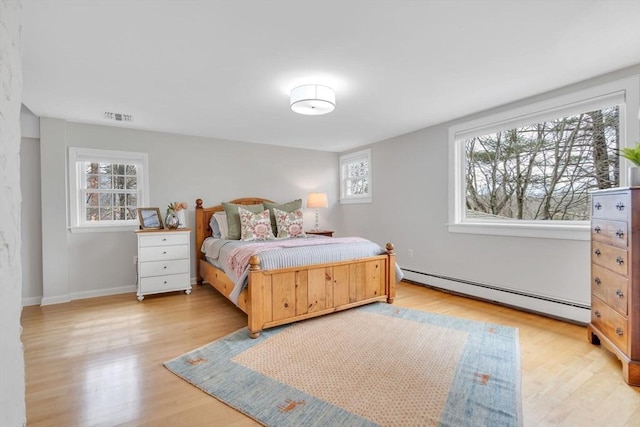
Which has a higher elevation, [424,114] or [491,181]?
[424,114]

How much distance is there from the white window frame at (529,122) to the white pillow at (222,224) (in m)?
2.90

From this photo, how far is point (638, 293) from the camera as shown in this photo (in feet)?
6.15

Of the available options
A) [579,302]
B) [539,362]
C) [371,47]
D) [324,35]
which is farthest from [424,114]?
[539,362]

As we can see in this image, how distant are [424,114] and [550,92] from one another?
118cm

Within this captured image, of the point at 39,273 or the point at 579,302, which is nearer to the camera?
the point at 579,302

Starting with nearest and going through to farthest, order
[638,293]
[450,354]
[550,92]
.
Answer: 1. [638,293]
2. [450,354]
3. [550,92]

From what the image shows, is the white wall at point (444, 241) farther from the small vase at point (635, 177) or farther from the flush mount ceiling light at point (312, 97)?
the flush mount ceiling light at point (312, 97)

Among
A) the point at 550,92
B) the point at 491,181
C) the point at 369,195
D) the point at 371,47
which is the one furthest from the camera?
the point at 369,195

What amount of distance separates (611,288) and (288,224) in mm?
3235

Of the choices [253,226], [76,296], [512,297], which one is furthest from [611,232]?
[76,296]

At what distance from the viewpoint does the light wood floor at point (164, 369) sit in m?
1.63

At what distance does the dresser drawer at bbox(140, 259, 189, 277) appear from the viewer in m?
3.68

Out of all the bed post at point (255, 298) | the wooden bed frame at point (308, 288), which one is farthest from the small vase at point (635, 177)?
the bed post at point (255, 298)

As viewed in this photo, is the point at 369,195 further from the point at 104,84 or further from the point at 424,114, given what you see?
the point at 104,84
